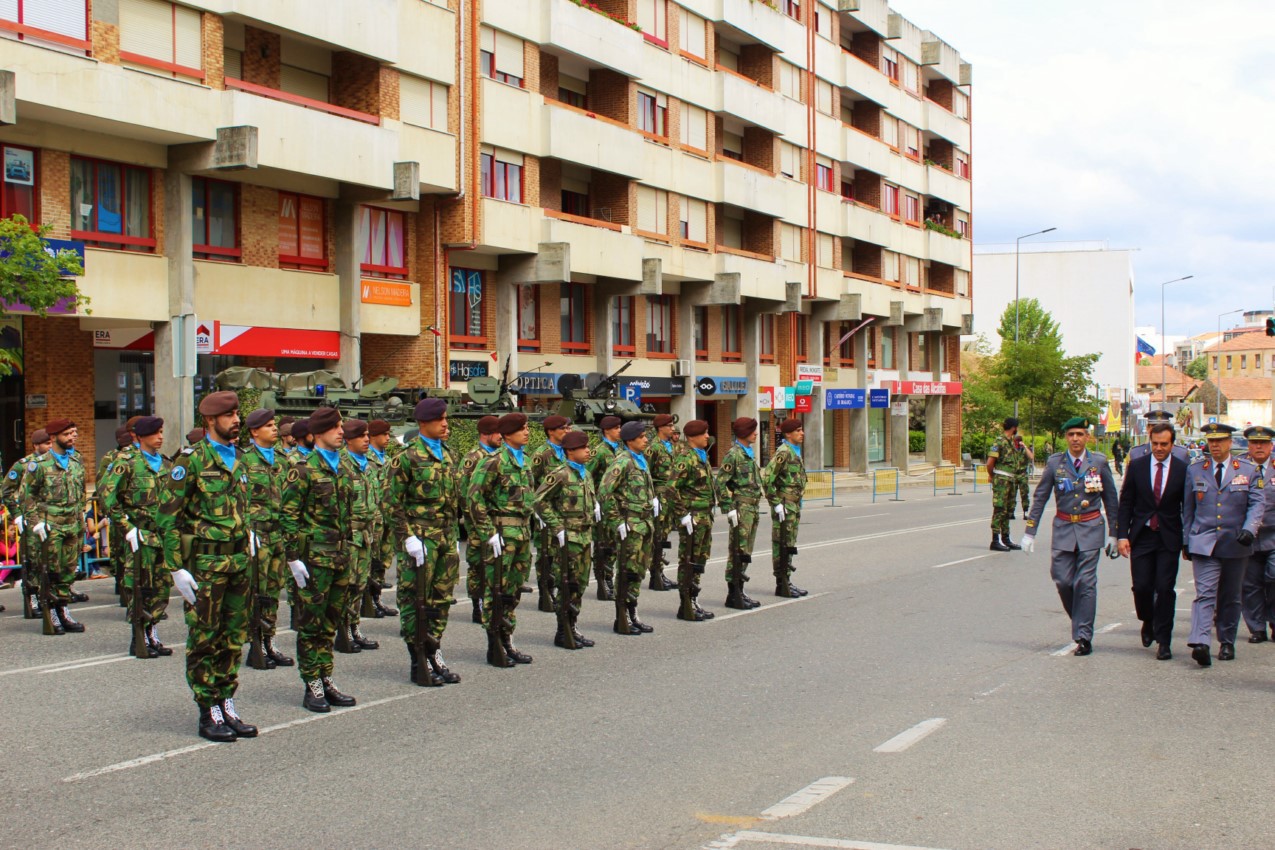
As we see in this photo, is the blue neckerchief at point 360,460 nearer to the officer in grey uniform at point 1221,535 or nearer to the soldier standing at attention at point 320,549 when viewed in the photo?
the soldier standing at attention at point 320,549

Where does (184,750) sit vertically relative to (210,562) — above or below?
below

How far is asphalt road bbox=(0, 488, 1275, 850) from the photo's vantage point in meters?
6.21

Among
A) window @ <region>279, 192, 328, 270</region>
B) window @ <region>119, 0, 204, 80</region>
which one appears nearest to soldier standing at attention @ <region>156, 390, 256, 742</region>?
window @ <region>119, 0, 204, 80</region>

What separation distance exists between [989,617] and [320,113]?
736 inches

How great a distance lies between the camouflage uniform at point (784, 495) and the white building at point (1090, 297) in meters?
88.3

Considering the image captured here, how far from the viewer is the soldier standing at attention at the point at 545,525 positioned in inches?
490

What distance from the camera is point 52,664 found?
10.6 meters

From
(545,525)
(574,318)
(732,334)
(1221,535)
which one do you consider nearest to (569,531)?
(545,525)

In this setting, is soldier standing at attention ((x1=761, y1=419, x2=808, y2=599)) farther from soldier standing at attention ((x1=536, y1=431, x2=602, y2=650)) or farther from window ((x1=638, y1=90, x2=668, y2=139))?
window ((x1=638, y1=90, x2=668, y2=139))

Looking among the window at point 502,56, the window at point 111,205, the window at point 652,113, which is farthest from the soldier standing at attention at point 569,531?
the window at point 652,113

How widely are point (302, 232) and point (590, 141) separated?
9607mm

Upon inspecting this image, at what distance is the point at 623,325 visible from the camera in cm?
3944

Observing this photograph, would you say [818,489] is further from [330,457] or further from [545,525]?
[330,457]

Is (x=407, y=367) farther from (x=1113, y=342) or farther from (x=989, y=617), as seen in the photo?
(x=1113, y=342)
